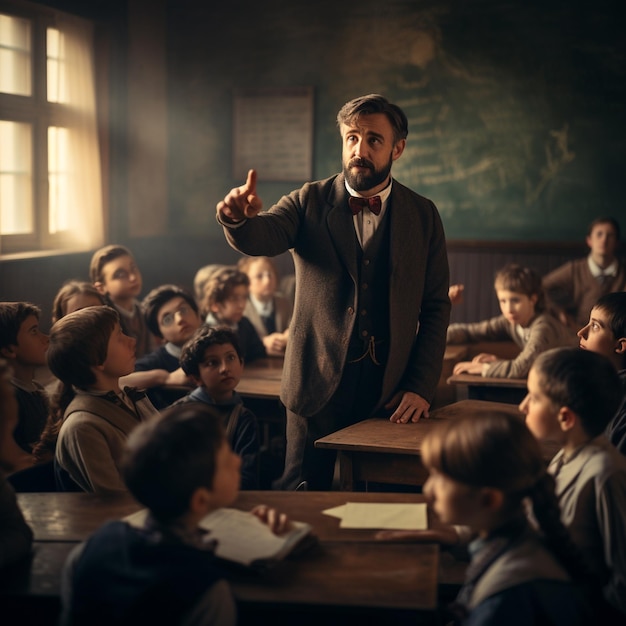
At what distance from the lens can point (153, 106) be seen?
747cm

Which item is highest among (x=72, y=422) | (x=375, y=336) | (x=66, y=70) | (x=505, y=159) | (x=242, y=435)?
(x=66, y=70)

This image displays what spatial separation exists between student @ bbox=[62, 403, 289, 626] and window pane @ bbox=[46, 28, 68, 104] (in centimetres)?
506

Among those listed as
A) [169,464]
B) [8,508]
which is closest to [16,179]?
[8,508]

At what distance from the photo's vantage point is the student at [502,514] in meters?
1.65

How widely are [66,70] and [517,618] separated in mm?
5748

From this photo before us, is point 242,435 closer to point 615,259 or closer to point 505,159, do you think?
point 615,259

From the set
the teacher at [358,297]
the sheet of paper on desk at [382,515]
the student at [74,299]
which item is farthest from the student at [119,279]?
the sheet of paper on desk at [382,515]

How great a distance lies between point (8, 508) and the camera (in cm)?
190

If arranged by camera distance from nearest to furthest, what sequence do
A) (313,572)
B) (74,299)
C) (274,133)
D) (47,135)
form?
(313,572) < (74,299) < (47,135) < (274,133)

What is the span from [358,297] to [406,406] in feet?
1.32

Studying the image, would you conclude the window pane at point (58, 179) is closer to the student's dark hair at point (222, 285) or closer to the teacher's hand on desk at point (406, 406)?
the student's dark hair at point (222, 285)

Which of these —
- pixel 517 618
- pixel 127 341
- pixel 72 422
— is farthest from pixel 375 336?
pixel 517 618

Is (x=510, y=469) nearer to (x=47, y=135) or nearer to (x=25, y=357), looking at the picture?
(x=25, y=357)

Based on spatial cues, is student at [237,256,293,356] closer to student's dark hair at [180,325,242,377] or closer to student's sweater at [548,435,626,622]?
student's dark hair at [180,325,242,377]
